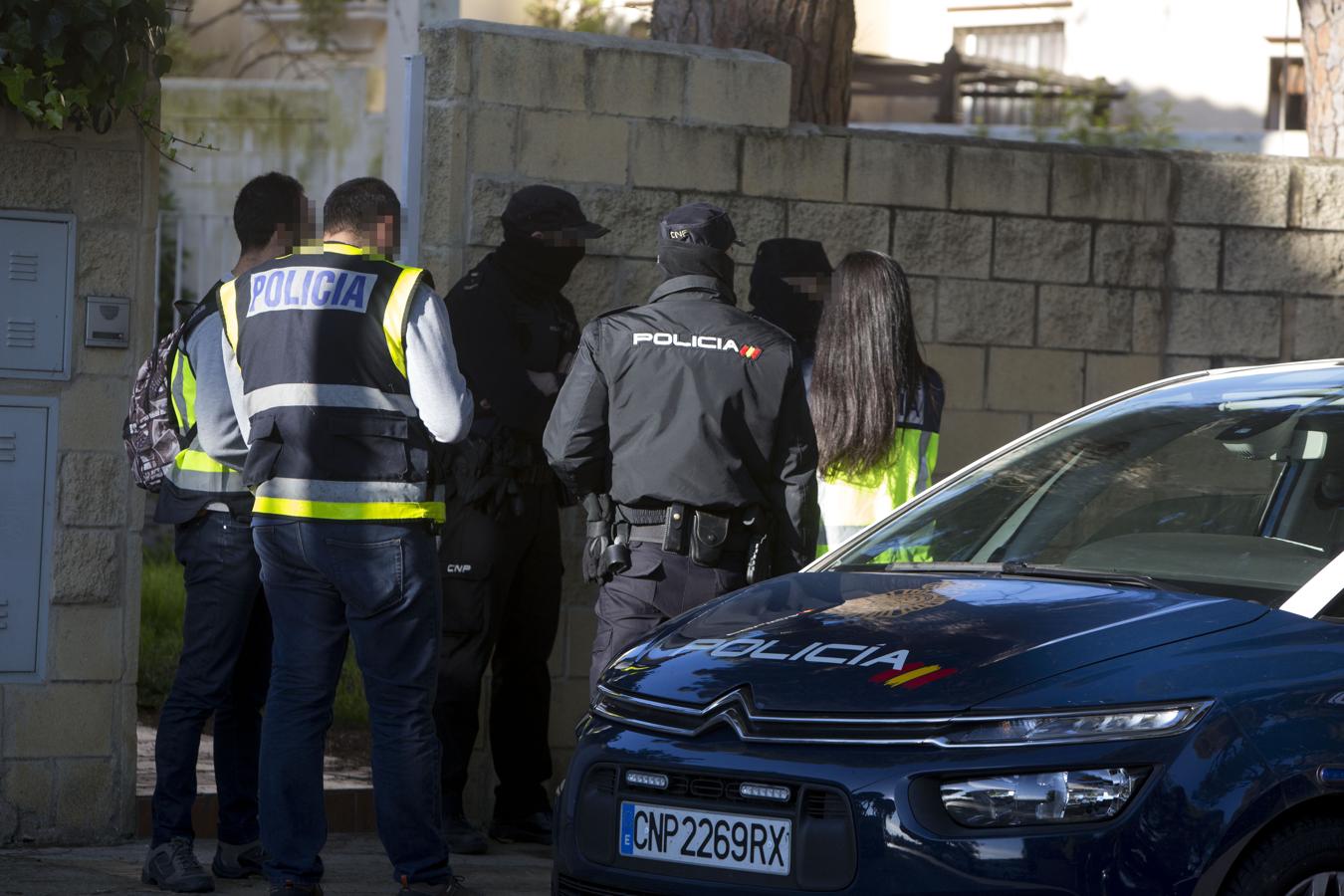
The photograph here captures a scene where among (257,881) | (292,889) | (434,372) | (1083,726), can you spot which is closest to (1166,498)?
(1083,726)

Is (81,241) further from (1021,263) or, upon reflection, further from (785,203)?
(1021,263)

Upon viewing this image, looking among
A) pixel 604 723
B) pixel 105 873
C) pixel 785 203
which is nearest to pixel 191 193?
pixel 785 203

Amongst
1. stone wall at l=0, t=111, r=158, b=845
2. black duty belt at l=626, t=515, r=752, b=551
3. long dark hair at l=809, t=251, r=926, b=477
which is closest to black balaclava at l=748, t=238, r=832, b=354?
long dark hair at l=809, t=251, r=926, b=477

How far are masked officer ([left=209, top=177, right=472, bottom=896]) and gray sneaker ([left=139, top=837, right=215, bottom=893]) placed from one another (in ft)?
1.60

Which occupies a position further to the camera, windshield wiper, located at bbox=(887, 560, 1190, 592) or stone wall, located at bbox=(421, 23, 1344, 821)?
stone wall, located at bbox=(421, 23, 1344, 821)

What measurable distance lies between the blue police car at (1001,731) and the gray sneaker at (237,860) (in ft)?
5.98

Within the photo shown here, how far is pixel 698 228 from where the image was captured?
5.55 m

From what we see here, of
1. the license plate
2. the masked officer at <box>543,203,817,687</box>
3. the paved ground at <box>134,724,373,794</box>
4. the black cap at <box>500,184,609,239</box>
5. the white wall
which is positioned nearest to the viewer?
the license plate

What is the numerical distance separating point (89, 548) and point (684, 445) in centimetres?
203

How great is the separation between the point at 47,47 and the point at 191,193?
38.4 feet

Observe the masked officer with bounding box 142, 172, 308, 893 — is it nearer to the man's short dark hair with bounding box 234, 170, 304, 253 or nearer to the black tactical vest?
the man's short dark hair with bounding box 234, 170, 304, 253

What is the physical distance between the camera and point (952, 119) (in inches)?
862

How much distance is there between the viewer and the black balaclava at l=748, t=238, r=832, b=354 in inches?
251

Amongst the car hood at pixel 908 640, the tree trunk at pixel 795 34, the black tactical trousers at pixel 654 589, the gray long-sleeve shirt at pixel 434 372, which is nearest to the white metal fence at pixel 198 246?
the tree trunk at pixel 795 34
